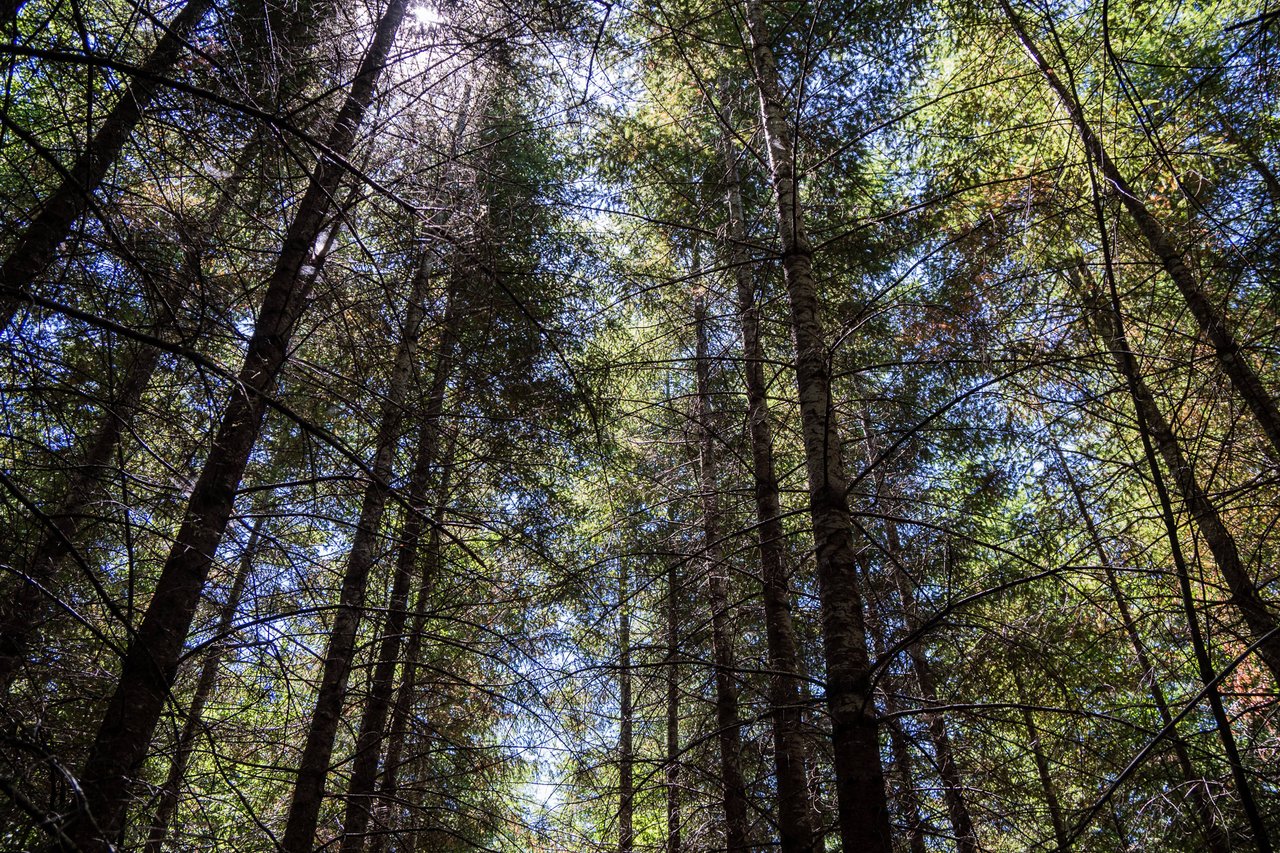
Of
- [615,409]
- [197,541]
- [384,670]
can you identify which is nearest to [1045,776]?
[615,409]

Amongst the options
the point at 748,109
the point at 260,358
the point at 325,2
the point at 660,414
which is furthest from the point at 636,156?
the point at 260,358

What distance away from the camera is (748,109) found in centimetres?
641

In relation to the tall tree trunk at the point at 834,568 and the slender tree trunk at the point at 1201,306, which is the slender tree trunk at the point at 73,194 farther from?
the slender tree trunk at the point at 1201,306

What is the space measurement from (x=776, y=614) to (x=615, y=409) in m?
3.40

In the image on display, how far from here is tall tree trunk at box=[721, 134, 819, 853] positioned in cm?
502

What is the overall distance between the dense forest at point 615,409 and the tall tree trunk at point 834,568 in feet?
0.07

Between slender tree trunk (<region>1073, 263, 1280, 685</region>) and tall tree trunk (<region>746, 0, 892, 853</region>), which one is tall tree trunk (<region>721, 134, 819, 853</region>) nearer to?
tall tree trunk (<region>746, 0, 892, 853</region>)

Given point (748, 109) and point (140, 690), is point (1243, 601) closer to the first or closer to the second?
point (140, 690)

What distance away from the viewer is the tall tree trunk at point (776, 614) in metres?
5.02

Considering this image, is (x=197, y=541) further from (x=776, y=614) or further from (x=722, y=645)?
(x=722, y=645)

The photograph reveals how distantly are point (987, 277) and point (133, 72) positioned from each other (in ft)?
19.0

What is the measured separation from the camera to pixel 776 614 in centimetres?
588

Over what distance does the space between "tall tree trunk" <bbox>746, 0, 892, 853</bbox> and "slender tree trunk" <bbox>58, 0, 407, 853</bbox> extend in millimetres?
2367

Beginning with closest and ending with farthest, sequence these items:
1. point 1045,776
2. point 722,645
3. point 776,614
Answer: point 776,614
point 1045,776
point 722,645
